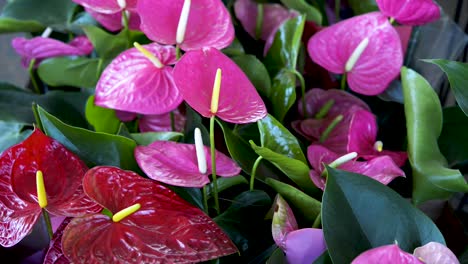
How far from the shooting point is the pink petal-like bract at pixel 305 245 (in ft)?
1.37

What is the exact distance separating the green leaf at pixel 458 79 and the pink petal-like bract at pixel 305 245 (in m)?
0.16

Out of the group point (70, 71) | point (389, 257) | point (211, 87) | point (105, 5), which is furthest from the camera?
point (70, 71)

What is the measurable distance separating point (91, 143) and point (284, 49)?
263 millimetres

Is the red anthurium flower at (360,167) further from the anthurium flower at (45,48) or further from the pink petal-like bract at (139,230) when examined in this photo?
the anthurium flower at (45,48)

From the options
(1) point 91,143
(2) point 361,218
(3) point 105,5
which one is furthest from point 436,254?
(3) point 105,5

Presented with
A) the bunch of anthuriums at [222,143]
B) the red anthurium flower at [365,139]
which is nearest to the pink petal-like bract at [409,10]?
the bunch of anthuriums at [222,143]

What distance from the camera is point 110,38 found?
628 mm

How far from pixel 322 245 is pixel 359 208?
0.14 ft

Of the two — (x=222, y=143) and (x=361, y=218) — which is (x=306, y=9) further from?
(x=361, y=218)

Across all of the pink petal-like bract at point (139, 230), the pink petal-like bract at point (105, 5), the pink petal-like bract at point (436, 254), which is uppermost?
the pink petal-like bract at point (105, 5)

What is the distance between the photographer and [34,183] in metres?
0.43

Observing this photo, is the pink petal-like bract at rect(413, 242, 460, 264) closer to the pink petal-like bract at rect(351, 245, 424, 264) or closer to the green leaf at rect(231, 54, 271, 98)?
the pink petal-like bract at rect(351, 245, 424, 264)

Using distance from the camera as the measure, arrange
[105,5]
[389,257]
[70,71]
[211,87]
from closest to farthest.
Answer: [389,257], [211,87], [105,5], [70,71]

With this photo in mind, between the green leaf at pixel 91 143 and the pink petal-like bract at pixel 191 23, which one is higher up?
the pink petal-like bract at pixel 191 23
